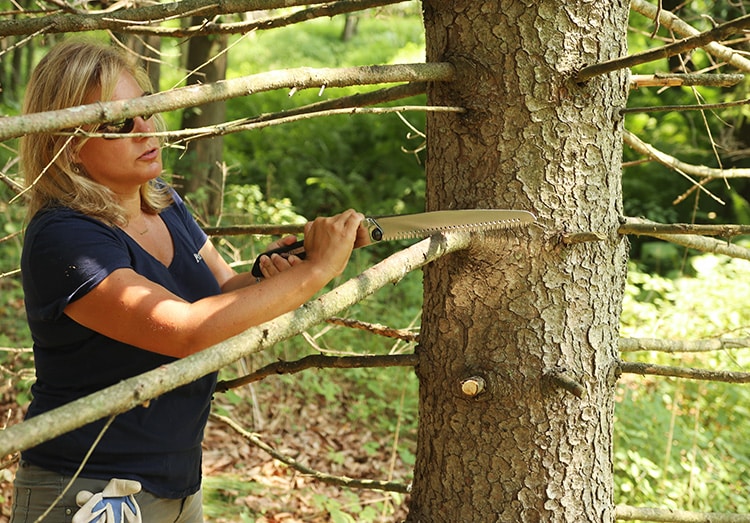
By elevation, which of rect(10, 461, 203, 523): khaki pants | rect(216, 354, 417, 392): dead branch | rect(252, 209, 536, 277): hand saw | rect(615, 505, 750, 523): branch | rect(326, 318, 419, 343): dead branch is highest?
rect(252, 209, 536, 277): hand saw

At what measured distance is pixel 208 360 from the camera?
1.32m

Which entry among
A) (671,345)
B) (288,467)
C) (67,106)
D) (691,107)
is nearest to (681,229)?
(691,107)

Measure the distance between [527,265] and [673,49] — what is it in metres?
0.69

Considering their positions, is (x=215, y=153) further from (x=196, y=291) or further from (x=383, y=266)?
(x=383, y=266)

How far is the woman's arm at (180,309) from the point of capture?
1.69 m

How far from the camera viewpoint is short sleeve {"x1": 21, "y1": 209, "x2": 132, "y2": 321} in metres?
1.75

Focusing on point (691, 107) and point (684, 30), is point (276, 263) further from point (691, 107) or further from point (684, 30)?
point (684, 30)

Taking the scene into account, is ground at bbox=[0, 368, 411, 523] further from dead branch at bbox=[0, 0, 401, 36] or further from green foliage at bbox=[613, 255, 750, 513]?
dead branch at bbox=[0, 0, 401, 36]

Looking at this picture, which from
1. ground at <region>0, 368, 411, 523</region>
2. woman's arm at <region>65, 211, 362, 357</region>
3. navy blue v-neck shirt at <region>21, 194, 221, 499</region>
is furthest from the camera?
ground at <region>0, 368, 411, 523</region>

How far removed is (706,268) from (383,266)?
261 inches

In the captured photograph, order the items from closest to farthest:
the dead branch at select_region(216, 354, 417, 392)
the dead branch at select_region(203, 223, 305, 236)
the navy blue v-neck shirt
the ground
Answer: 1. the navy blue v-neck shirt
2. the dead branch at select_region(216, 354, 417, 392)
3. the dead branch at select_region(203, 223, 305, 236)
4. the ground

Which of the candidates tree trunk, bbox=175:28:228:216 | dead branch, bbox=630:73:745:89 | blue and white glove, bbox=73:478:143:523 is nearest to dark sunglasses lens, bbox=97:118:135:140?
blue and white glove, bbox=73:478:143:523

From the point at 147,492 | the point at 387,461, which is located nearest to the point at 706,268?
the point at 387,461

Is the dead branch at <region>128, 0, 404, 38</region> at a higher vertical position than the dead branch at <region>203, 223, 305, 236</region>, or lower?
higher
